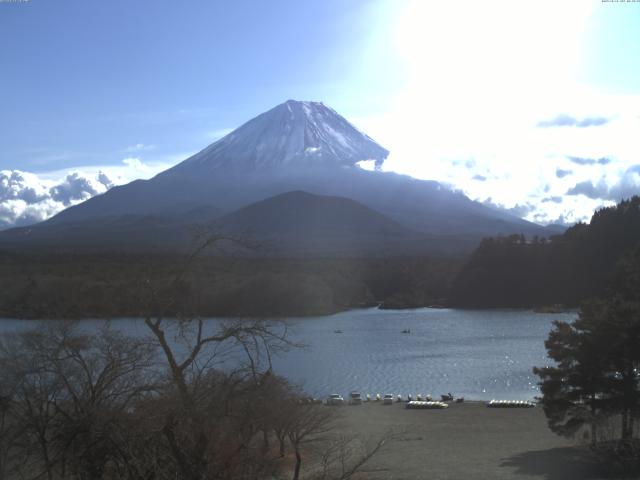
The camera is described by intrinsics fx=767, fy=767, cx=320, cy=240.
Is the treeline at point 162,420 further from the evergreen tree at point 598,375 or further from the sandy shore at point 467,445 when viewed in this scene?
the evergreen tree at point 598,375

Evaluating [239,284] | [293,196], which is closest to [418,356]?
[239,284]

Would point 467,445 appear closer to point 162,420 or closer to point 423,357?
point 162,420

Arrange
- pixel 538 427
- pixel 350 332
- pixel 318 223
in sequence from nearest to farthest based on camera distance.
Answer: pixel 538 427
pixel 350 332
pixel 318 223

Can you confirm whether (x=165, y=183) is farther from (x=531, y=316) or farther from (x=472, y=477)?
(x=472, y=477)

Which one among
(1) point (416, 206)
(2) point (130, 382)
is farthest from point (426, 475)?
(1) point (416, 206)

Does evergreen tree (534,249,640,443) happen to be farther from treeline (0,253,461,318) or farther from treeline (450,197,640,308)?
treeline (450,197,640,308)

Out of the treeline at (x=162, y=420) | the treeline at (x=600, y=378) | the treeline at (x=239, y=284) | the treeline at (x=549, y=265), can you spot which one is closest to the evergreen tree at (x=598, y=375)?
the treeline at (x=600, y=378)
